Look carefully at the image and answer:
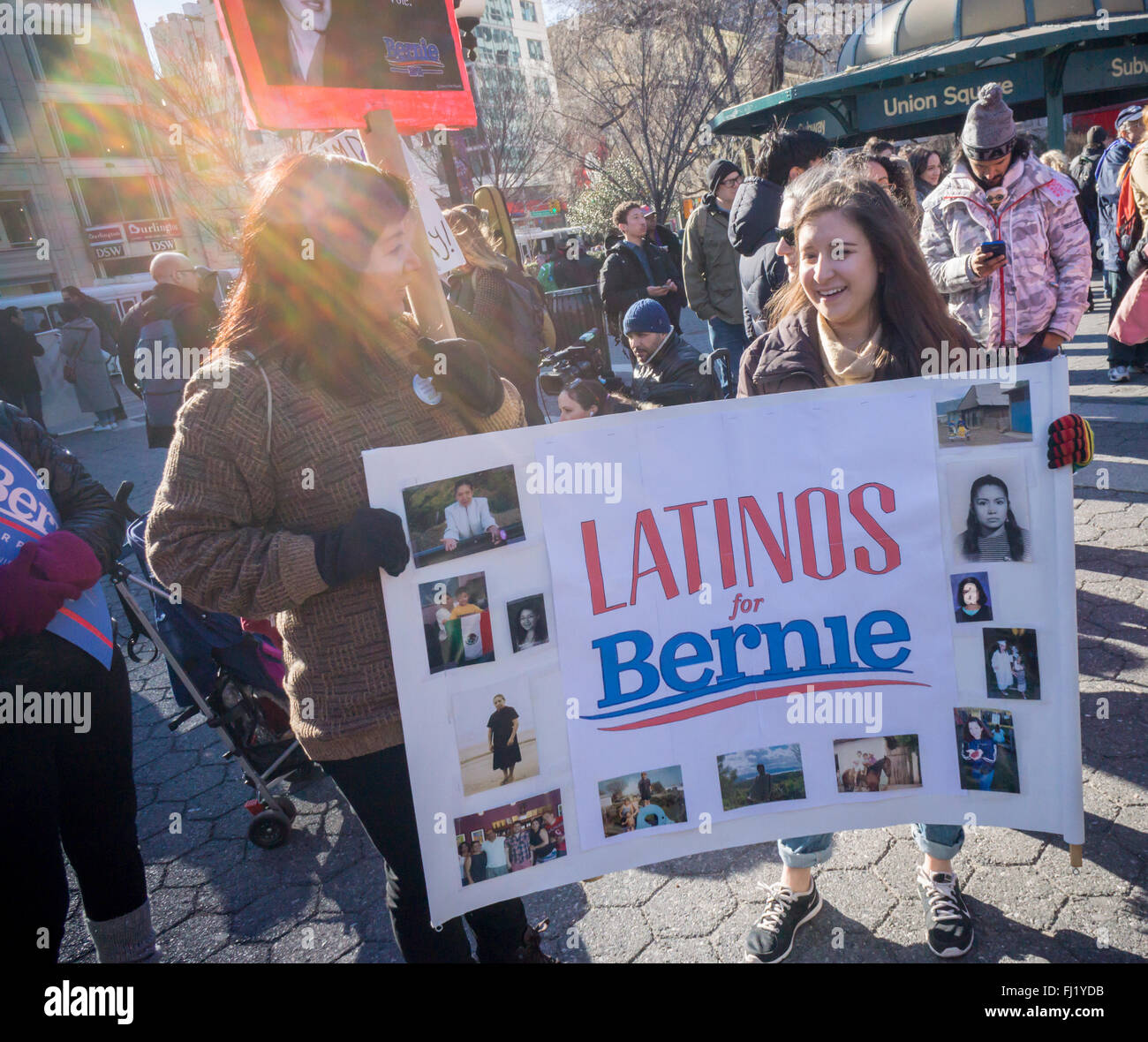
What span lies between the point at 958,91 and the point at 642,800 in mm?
11367

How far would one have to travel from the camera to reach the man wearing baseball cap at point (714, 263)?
603cm

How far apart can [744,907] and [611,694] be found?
3.77ft

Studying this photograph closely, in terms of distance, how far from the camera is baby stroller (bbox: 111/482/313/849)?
313cm

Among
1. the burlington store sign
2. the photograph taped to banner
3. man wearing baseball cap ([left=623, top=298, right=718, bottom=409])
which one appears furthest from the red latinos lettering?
the burlington store sign

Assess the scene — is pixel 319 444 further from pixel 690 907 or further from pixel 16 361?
pixel 16 361

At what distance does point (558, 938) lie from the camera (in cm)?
246

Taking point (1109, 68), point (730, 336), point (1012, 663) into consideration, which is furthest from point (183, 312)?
point (1109, 68)

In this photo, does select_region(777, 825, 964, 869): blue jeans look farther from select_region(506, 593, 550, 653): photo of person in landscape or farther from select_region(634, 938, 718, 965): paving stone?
select_region(506, 593, 550, 653): photo of person in landscape

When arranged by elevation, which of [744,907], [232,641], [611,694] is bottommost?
[744,907]

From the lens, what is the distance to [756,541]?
1792mm

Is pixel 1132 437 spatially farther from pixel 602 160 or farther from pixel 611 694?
pixel 602 160

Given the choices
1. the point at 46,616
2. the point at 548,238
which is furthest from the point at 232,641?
the point at 548,238

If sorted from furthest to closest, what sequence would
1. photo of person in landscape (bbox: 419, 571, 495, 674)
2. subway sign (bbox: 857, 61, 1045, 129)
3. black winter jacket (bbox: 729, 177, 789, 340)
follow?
subway sign (bbox: 857, 61, 1045, 129) → black winter jacket (bbox: 729, 177, 789, 340) → photo of person in landscape (bbox: 419, 571, 495, 674)

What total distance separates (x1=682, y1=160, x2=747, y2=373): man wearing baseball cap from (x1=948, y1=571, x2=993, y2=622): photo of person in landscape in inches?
173
